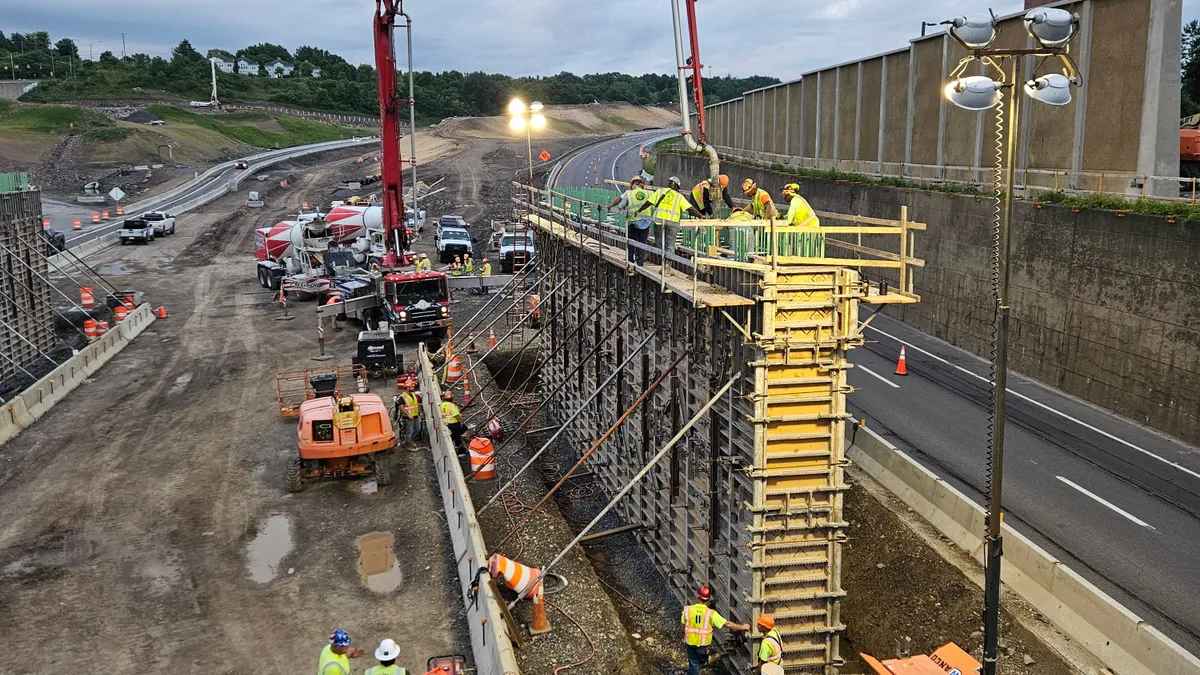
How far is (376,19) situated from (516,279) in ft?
43.3

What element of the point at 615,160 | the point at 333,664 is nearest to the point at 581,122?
the point at 615,160

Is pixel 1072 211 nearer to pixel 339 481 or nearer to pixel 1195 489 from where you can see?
pixel 1195 489

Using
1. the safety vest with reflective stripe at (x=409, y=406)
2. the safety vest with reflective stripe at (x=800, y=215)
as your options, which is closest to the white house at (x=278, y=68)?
the safety vest with reflective stripe at (x=409, y=406)

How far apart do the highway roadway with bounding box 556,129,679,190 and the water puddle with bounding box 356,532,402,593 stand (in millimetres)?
54420

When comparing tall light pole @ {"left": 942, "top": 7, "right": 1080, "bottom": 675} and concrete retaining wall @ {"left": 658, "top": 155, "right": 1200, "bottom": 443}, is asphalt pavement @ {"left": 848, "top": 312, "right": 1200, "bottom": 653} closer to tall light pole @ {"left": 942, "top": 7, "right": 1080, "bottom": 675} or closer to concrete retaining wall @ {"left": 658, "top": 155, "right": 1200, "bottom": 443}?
concrete retaining wall @ {"left": 658, "top": 155, "right": 1200, "bottom": 443}

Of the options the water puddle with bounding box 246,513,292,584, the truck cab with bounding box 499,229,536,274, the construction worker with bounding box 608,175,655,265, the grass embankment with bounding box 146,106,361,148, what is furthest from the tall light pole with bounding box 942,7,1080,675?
the grass embankment with bounding box 146,106,361,148

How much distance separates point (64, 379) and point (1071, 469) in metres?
25.9

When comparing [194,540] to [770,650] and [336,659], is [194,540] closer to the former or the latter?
[336,659]

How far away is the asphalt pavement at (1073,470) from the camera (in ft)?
47.2

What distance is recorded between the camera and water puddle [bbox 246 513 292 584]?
52.1 feet

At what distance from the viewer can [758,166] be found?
54656mm

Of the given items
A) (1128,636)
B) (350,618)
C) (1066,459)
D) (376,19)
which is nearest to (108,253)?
(376,19)

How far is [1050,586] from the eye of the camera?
1357 centimetres

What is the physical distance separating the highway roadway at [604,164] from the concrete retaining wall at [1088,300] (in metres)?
41.2
